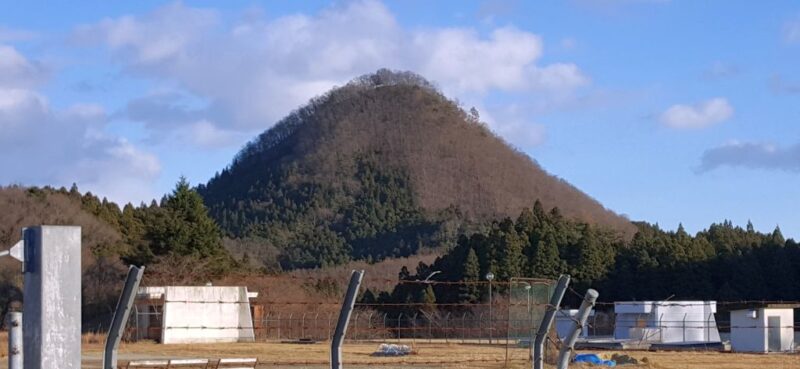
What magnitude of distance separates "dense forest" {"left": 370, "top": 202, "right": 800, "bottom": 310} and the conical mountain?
169 feet

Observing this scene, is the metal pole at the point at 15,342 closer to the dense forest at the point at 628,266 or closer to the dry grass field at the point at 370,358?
the dry grass field at the point at 370,358

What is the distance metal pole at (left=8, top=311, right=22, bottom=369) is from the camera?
8.28 metres

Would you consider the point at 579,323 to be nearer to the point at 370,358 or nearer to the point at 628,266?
the point at 370,358

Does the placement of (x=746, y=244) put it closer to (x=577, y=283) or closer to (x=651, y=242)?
(x=651, y=242)

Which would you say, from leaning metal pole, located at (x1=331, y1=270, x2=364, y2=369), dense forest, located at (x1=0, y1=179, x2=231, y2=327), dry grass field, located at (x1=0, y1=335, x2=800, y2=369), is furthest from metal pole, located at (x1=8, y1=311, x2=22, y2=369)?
dense forest, located at (x1=0, y1=179, x2=231, y2=327)

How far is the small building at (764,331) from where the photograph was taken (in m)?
48.7

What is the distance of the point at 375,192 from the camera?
552 feet

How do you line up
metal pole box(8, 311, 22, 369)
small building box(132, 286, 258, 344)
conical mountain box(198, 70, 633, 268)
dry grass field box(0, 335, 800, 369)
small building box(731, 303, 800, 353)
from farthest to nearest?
conical mountain box(198, 70, 633, 268)
small building box(731, 303, 800, 353)
small building box(132, 286, 258, 344)
dry grass field box(0, 335, 800, 369)
metal pole box(8, 311, 22, 369)

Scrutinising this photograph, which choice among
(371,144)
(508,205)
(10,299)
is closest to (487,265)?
(10,299)

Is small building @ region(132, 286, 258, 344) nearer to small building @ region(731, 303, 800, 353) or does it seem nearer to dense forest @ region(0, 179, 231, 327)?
dense forest @ region(0, 179, 231, 327)

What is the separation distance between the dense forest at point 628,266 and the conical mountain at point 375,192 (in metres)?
51.6

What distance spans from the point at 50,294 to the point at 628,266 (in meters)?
74.4

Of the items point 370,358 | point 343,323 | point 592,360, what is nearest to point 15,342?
point 343,323

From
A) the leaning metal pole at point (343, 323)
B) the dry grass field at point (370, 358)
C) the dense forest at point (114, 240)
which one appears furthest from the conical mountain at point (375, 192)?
the leaning metal pole at point (343, 323)
